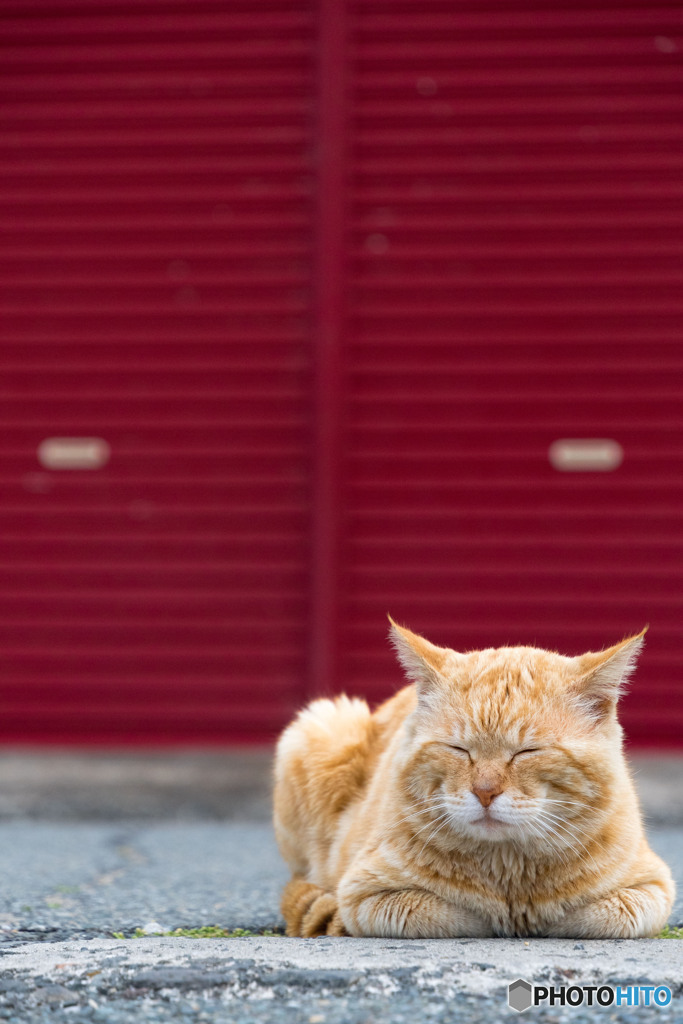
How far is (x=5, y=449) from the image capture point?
531 cm

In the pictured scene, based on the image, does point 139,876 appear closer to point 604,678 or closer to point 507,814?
point 507,814

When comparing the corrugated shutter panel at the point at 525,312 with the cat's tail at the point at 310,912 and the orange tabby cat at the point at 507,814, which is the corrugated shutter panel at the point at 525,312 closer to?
the cat's tail at the point at 310,912

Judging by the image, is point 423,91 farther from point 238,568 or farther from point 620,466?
point 238,568

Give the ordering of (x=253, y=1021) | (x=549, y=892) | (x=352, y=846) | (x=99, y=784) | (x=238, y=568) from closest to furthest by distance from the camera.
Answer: (x=253, y=1021) < (x=549, y=892) < (x=352, y=846) < (x=99, y=784) < (x=238, y=568)

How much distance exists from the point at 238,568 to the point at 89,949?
9.73 ft

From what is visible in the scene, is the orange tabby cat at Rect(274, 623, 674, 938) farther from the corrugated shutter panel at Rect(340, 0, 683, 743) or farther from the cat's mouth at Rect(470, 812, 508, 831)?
the corrugated shutter panel at Rect(340, 0, 683, 743)

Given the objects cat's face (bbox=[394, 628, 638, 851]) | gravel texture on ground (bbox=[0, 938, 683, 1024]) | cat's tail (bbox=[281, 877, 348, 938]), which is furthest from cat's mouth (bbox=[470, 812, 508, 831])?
cat's tail (bbox=[281, 877, 348, 938])

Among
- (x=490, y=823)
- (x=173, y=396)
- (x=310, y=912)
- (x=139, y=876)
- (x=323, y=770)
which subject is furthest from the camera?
(x=173, y=396)

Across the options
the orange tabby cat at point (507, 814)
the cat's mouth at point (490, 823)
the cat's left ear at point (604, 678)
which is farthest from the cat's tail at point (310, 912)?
the cat's left ear at point (604, 678)

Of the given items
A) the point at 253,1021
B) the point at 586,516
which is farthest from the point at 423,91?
the point at 253,1021

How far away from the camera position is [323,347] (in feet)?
16.7

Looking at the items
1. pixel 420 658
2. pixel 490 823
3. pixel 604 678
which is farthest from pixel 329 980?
pixel 604 678

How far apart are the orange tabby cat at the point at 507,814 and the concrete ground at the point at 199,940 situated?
69 mm

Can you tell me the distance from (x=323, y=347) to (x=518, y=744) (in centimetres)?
321
